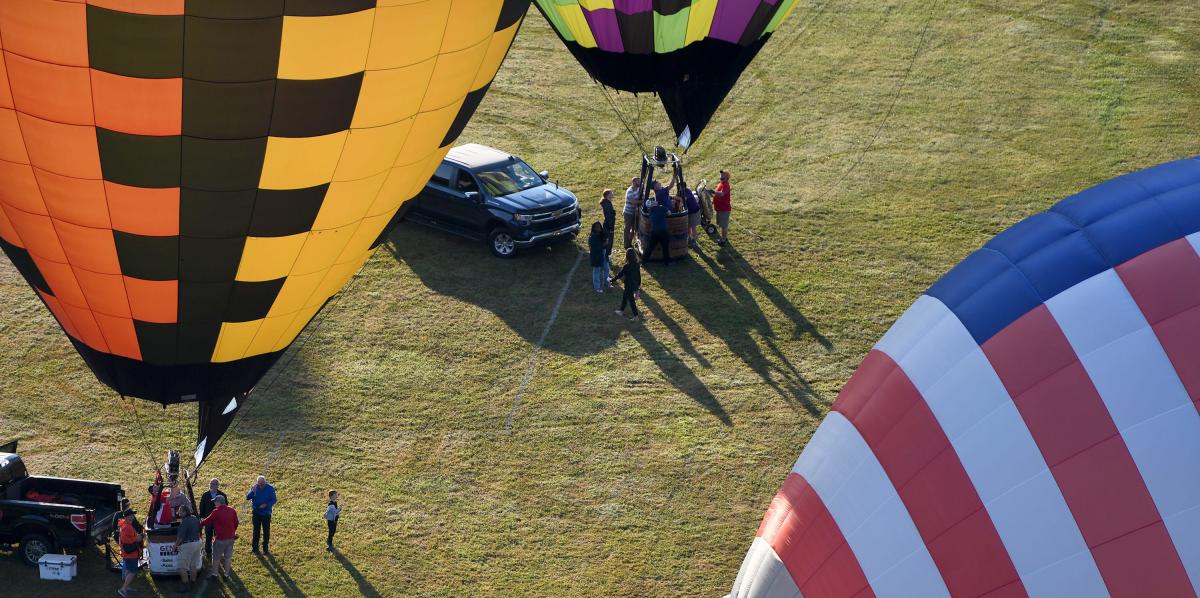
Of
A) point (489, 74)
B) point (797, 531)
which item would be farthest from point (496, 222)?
point (797, 531)

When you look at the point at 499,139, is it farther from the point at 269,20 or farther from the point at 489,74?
the point at 269,20

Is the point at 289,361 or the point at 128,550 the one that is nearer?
the point at 128,550

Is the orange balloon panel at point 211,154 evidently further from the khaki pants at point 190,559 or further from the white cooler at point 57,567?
the white cooler at point 57,567

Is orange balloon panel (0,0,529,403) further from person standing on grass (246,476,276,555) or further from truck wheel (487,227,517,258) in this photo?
truck wheel (487,227,517,258)

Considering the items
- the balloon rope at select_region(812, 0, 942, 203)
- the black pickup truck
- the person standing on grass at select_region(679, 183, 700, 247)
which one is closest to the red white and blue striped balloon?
the black pickup truck

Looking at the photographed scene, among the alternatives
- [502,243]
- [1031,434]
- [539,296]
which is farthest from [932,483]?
[502,243]

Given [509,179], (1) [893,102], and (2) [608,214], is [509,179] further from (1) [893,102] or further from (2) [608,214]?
(1) [893,102]
